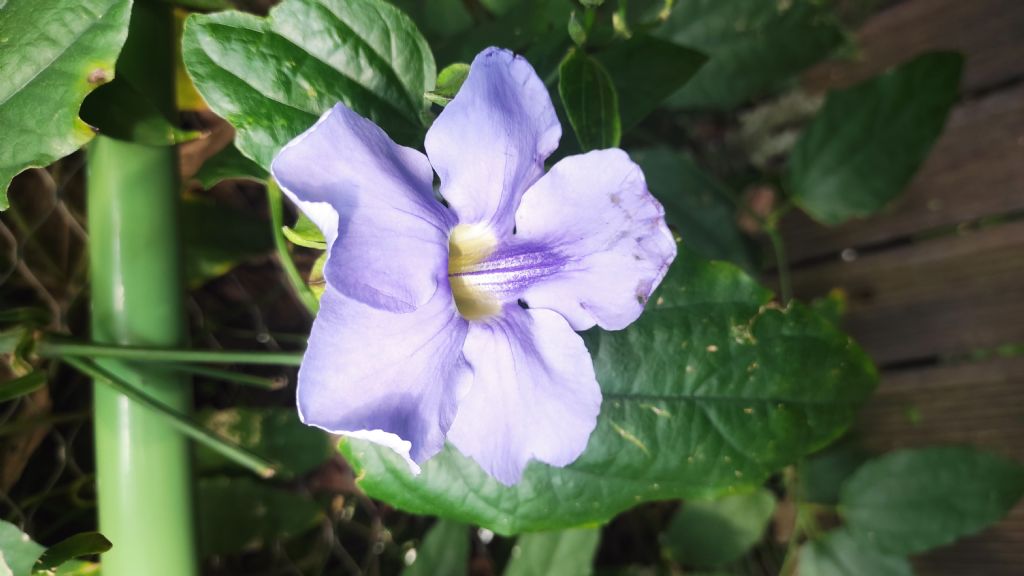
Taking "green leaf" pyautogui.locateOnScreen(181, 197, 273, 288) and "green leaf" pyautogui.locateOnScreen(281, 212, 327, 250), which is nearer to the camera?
"green leaf" pyautogui.locateOnScreen(281, 212, 327, 250)

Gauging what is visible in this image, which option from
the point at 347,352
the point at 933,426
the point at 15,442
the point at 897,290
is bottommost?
the point at 933,426

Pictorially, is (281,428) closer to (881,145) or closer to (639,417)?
(639,417)

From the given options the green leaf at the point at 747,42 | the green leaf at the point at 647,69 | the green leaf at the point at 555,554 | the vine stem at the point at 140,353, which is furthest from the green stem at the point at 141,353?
the green leaf at the point at 747,42

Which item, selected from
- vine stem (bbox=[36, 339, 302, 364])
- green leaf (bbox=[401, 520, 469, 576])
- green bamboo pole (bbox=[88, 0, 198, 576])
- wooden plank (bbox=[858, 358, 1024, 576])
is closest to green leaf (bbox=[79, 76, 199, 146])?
green bamboo pole (bbox=[88, 0, 198, 576])

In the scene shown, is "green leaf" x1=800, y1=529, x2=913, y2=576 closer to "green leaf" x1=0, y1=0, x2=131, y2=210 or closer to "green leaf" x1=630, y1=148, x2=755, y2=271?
"green leaf" x1=630, y1=148, x2=755, y2=271

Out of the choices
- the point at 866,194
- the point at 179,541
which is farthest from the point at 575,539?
the point at 866,194

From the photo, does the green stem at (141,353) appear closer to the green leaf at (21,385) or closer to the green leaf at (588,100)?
the green leaf at (21,385)
